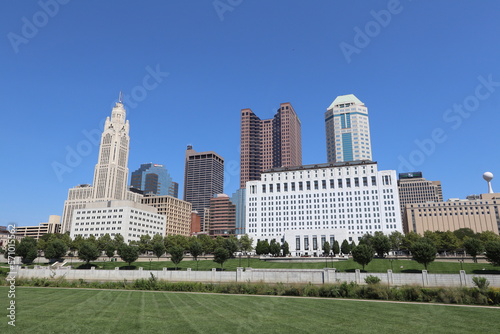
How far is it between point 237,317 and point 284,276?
29.1 m

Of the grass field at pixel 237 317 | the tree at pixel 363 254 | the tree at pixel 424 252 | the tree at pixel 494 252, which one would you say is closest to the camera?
the grass field at pixel 237 317

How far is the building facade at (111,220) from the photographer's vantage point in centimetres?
16850

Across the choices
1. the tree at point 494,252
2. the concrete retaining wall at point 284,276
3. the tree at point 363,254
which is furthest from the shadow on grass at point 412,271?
the concrete retaining wall at point 284,276

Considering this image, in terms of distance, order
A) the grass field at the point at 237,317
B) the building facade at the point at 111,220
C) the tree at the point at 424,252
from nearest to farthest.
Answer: the grass field at the point at 237,317, the tree at the point at 424,252, the building facade at the point at 111,220

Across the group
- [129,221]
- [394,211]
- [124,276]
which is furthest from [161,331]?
[129,221]

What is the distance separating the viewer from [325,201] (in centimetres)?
15825

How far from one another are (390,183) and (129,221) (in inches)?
4977

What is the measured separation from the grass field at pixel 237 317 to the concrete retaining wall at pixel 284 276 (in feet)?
60.5

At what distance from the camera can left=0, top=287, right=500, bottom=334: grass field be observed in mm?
18578

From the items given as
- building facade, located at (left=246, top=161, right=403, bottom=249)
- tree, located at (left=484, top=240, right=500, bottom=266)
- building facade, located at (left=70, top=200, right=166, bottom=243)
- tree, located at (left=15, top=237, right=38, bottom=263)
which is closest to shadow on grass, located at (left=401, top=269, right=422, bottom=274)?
tree, located at (left=484, top=240, right=500, bottom=266)

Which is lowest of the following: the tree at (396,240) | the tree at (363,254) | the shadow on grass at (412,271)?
the shadow on grass at (412,271)

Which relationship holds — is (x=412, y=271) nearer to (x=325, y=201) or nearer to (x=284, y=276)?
(x=284, y=276)

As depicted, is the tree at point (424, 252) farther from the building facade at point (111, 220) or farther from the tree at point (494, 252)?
the building facade at point (111, 220)

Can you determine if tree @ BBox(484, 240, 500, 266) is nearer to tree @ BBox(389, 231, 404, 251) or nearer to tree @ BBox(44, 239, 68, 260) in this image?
tree @ BBox(389, 231, 404, 251)
